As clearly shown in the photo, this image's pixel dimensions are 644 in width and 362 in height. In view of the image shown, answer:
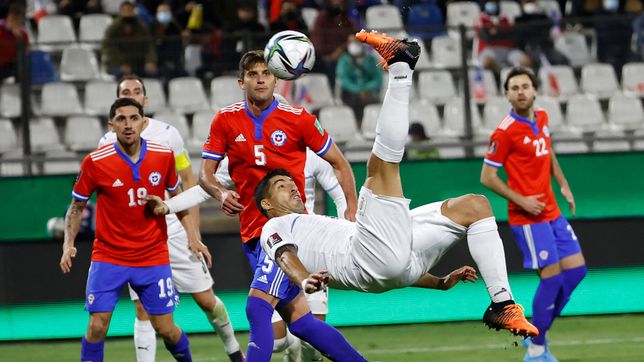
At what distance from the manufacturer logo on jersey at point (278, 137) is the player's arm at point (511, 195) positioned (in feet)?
7.47

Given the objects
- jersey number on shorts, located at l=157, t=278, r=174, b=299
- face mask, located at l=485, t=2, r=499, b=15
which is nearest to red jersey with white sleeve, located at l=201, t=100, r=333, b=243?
jersey number on shorts, located at l=157, t=278, r=174, b=299

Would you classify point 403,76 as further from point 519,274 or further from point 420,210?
point 519,274

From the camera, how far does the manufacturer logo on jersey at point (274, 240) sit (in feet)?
21.1

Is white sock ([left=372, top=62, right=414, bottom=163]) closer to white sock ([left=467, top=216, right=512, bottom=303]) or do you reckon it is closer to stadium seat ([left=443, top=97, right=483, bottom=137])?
white sock ([left=467, top=216, right=512, bottom=303])

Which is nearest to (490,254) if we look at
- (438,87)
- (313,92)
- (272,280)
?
(272,280)

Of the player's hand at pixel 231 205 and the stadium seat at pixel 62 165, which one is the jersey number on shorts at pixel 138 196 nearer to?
the player's hand at pixel 231 205

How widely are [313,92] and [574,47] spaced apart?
3288mm

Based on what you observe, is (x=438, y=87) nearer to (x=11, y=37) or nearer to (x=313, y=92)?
(x=313, y=92)

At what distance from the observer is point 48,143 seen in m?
12.6

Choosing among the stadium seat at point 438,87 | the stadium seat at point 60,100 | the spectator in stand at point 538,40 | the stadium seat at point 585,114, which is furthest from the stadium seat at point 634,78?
the stadium seat at point 60,100

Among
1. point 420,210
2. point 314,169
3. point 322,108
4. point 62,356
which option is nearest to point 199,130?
point 322,108

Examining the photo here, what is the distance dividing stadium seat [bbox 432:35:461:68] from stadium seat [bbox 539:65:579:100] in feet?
3.84

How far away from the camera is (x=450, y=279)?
6719mm

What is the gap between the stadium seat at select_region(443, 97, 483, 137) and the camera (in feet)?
40.6
